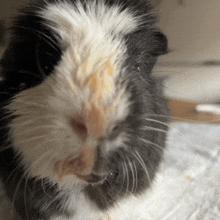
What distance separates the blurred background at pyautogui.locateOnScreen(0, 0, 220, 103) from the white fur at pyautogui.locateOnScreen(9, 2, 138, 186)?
34 centimetres

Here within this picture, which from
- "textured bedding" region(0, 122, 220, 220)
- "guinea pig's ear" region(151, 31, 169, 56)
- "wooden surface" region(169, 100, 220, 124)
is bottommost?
"wooden surface" region(169, 100, 220, 124)

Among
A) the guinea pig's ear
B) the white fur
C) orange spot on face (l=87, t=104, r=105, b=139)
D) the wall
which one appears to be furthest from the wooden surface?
orange spot on face (l=87, t=104, r=105, b=139)

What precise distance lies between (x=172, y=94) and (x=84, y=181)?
849 millimetres

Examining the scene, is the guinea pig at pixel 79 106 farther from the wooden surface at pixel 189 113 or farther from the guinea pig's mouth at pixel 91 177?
the wooden surface at pixel 189 113

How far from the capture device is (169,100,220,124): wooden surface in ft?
3.84

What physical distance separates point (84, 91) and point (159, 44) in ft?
1.05

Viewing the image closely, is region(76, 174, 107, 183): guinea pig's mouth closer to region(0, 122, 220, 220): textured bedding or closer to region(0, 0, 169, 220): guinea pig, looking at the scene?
region(0, 0, 169, 220): guinea pig

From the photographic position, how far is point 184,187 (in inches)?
30.9

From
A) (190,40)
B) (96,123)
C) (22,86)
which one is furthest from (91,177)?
(190,40)

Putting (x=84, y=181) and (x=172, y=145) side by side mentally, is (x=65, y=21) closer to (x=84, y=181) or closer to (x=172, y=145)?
(x=84, y=181)

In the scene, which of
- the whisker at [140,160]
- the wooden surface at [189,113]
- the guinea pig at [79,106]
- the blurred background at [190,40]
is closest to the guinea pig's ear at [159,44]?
the guinea pig at [79,106]

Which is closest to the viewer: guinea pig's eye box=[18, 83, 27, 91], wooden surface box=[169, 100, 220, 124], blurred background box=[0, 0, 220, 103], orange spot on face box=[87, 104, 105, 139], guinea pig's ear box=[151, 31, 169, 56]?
orange spot on face box=[87, 104, 105, 139]

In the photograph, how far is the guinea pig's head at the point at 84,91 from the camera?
1.37 feet

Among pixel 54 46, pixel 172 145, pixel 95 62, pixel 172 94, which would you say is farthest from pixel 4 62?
pixel 172 94
